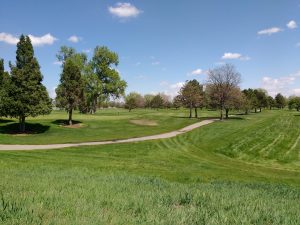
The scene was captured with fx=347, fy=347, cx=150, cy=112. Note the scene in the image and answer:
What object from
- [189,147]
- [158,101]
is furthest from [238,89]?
[158,101]

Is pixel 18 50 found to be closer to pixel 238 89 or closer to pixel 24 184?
pixel 24 184

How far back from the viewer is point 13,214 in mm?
5406

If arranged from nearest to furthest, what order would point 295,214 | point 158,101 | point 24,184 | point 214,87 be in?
point 295,214 → point 24,184 → point 214,87 → point 158,101

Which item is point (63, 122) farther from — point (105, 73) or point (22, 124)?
point (105, 73)

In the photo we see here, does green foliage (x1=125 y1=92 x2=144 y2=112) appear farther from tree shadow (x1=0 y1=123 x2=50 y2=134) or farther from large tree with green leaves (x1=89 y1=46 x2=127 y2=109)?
tree shadow (x1=0 y1=123 x2=50 y2=134)

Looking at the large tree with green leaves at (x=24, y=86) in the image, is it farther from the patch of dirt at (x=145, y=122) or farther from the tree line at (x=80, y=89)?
the patch of dirt at (x=145, y=122)

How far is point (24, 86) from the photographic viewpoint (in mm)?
41531

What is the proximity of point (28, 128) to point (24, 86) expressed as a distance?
6.69 metres

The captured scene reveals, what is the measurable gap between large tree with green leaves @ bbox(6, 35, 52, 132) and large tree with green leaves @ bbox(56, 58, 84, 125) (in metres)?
7.96

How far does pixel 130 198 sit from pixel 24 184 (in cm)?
308

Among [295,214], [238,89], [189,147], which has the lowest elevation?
[189,147]

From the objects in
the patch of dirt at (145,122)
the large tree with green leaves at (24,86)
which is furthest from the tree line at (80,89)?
the patch of dirt at (145,122)

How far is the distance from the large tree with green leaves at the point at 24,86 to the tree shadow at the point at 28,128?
139 cm

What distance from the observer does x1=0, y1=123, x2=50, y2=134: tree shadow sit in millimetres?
43062
